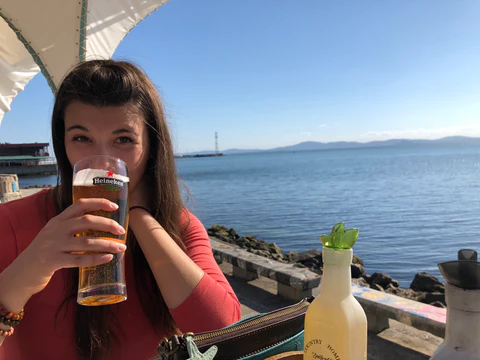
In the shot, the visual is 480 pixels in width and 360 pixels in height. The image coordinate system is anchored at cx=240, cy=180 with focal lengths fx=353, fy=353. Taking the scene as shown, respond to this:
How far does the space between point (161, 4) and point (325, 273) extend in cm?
500

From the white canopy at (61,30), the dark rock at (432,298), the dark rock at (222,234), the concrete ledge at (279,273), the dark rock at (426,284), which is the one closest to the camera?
the white canopy at (61,30)

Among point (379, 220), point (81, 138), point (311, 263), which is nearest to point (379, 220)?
point (379, 220)

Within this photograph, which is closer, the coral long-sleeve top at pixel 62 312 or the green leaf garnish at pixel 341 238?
the green leaf garnish at pixel 341 238

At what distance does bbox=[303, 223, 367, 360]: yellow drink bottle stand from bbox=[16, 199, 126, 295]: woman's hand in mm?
644

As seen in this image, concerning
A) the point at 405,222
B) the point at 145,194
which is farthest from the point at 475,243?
the point at 145,194

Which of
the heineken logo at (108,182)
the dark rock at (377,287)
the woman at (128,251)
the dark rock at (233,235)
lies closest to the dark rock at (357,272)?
the dark rock at (377,287)

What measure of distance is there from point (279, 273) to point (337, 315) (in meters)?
4.46

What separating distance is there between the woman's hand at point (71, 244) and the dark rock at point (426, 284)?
9683mm

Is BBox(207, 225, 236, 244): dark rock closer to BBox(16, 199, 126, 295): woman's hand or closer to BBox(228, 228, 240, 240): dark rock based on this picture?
BBox(228, 228, 240, 240): dark rock

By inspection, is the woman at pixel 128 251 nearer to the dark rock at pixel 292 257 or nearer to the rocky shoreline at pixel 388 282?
the rocky shoreline at pixel 388 282

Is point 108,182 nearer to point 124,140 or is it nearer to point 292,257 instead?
point 124,140

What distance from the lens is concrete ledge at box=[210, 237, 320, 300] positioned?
4.73 metres

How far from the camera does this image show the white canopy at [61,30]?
13.2 ft

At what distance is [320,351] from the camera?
74 cm
